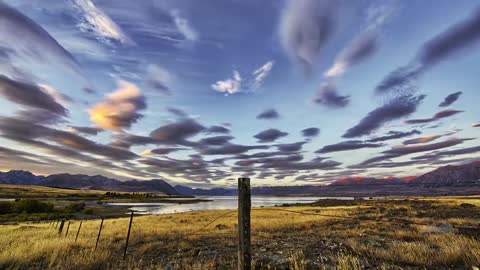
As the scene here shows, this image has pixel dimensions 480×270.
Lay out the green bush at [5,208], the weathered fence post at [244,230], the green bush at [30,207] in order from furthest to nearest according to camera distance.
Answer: the green bush at [30,207] < the green bush at [5,208] < the weathered fence post at [244,230]

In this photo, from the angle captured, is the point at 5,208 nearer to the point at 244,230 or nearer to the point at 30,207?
the point at 30,207

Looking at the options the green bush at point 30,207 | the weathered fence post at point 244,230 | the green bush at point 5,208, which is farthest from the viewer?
the green bush at point 30,207

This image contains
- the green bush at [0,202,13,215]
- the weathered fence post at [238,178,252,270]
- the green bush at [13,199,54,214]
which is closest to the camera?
the weathered fence post at [238,178,252,270]

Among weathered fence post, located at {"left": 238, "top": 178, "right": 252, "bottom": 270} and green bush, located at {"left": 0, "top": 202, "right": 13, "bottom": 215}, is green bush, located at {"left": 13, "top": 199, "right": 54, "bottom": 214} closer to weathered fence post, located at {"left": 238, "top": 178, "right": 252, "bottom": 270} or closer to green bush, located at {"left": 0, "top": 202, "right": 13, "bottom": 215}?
green bush, located at {"left": 0, "top": 202, "right": 13, "bottom": 215}

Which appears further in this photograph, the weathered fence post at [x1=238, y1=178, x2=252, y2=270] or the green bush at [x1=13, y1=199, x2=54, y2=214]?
the green bush at [x1=13, y1=199, x2=54, y2=214]

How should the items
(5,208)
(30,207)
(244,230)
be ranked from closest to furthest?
(244,230) → (5,208) → (30,207)

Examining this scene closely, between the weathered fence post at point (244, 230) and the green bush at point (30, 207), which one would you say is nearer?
the weathered fence post at point (244, 230)

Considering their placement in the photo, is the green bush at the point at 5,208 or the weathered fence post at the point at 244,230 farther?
the green bush at the point at 5,208

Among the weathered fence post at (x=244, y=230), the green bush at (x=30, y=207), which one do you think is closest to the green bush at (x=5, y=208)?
the green bush at (x=30, y=207)

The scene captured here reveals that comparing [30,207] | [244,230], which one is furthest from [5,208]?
[244,230]

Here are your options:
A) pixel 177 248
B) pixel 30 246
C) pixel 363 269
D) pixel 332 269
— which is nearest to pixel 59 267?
pixel 30 246

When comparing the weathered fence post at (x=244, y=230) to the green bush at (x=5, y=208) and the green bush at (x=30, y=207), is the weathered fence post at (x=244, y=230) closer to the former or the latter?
the green bush at (x=5, y=208)

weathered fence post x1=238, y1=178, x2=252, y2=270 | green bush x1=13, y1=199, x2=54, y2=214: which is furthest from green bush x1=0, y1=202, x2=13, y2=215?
weathered fence post x1=238, y1=178, x2=252, y2=270

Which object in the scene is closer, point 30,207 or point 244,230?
point 244,230
